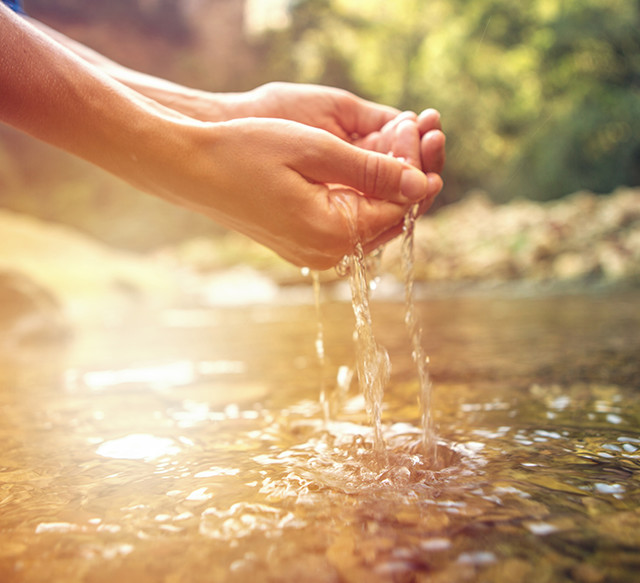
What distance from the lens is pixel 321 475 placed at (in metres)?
1.21

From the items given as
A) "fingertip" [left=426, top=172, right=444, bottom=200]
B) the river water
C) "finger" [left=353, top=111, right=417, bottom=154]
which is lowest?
the river water

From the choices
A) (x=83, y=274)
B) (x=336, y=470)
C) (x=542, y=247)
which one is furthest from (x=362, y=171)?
(x=542, y=247)

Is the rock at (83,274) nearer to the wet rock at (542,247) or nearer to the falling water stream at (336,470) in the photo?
the wet rock at (542,247)

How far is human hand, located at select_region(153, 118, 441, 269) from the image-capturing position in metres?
1.45

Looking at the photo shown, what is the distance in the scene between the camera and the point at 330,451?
139 centimetres

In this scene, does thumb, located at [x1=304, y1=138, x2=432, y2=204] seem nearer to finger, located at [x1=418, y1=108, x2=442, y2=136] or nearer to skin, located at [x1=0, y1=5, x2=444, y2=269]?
skin, located at [x1=0, y1=5, x2=444, y2=269]

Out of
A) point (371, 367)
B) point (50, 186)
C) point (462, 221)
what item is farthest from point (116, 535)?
point (50, 186)

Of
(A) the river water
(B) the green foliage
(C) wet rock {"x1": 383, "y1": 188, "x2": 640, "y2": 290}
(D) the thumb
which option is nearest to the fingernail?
(D) the thumb

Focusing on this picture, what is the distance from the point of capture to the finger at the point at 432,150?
1.64 metres

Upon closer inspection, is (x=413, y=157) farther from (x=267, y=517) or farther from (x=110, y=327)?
(x=110, y=327)

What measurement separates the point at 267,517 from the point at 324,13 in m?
24.1

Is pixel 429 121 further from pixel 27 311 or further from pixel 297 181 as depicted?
pixel 27 311

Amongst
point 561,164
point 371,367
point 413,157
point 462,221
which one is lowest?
point 371,367

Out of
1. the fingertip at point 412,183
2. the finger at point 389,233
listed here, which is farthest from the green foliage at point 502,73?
the fingertip at point 412,183
